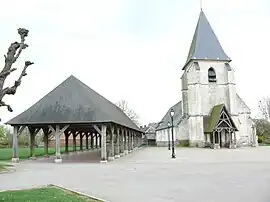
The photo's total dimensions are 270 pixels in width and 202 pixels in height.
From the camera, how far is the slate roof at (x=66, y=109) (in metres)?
22.5

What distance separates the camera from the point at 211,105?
162 feet

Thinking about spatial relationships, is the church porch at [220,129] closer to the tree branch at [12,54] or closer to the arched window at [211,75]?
the arched window at [211,75]

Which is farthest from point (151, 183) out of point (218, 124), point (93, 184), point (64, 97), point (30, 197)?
point (218, 124)

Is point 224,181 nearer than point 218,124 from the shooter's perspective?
Yes

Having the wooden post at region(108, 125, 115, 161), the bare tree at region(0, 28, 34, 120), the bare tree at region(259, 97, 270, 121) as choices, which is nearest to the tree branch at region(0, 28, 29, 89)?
the bare tree at region(0, 28, 34, 120)

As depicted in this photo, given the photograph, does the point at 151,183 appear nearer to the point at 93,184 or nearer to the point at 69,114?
the point at 93,184

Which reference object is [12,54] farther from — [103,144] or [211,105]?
[211,105]

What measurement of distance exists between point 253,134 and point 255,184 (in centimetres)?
4174

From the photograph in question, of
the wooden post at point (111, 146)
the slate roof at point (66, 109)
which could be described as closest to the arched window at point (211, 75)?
the slate roof at point (66, 109)

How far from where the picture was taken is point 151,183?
37.8 feet

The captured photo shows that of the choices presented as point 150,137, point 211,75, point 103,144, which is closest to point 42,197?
point 103,144

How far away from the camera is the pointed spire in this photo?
167 feet

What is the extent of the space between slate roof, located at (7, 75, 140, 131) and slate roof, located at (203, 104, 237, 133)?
23368 mm

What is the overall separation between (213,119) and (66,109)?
1082 inches
